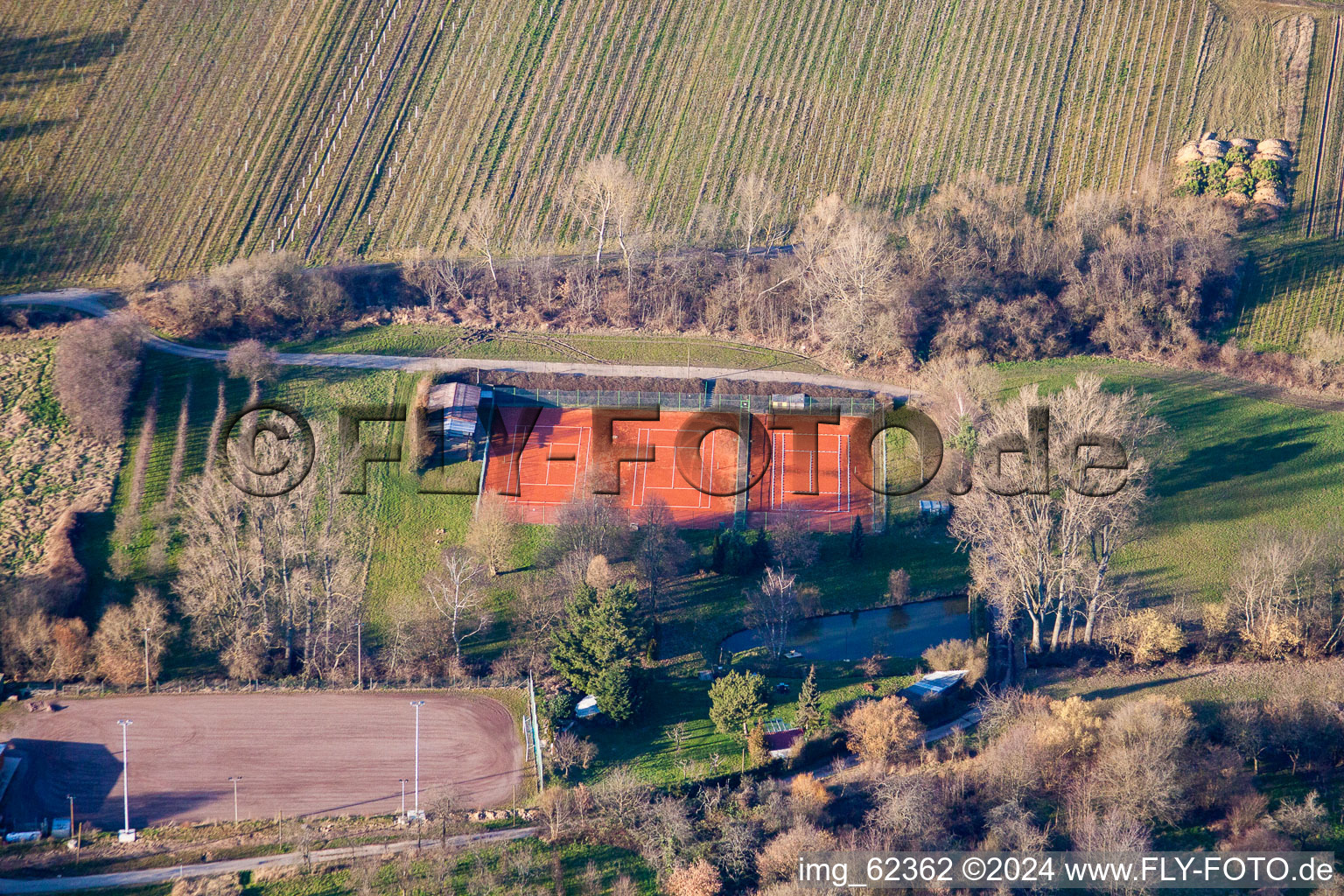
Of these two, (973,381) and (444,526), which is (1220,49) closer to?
(973,381)

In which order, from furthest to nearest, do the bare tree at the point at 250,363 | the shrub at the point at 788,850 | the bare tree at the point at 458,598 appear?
1. the bare tree at the point at 250,363
2. the bare tree at the point at 458,598
3. the shrub at the point at 788,850

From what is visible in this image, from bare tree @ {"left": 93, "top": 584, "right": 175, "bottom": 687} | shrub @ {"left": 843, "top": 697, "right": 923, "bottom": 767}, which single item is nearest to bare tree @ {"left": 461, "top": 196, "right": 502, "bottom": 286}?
bare tree @ {"left": 93, "top": 584, "right": 175, "bottom": 687}

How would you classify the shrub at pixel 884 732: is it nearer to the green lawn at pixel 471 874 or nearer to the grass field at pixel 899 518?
the grass field at pixel 899 518

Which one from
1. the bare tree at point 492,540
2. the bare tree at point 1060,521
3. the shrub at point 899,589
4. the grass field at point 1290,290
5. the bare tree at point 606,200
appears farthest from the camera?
the bare tree at point 606,200

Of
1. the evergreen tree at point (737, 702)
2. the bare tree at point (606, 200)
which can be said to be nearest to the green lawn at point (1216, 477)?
the evergreen tree at point (737, 702)

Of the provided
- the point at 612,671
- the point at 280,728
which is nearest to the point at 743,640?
the point at 612,671

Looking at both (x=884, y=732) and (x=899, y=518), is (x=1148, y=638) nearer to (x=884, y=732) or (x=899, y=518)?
(x=899, y=518)
